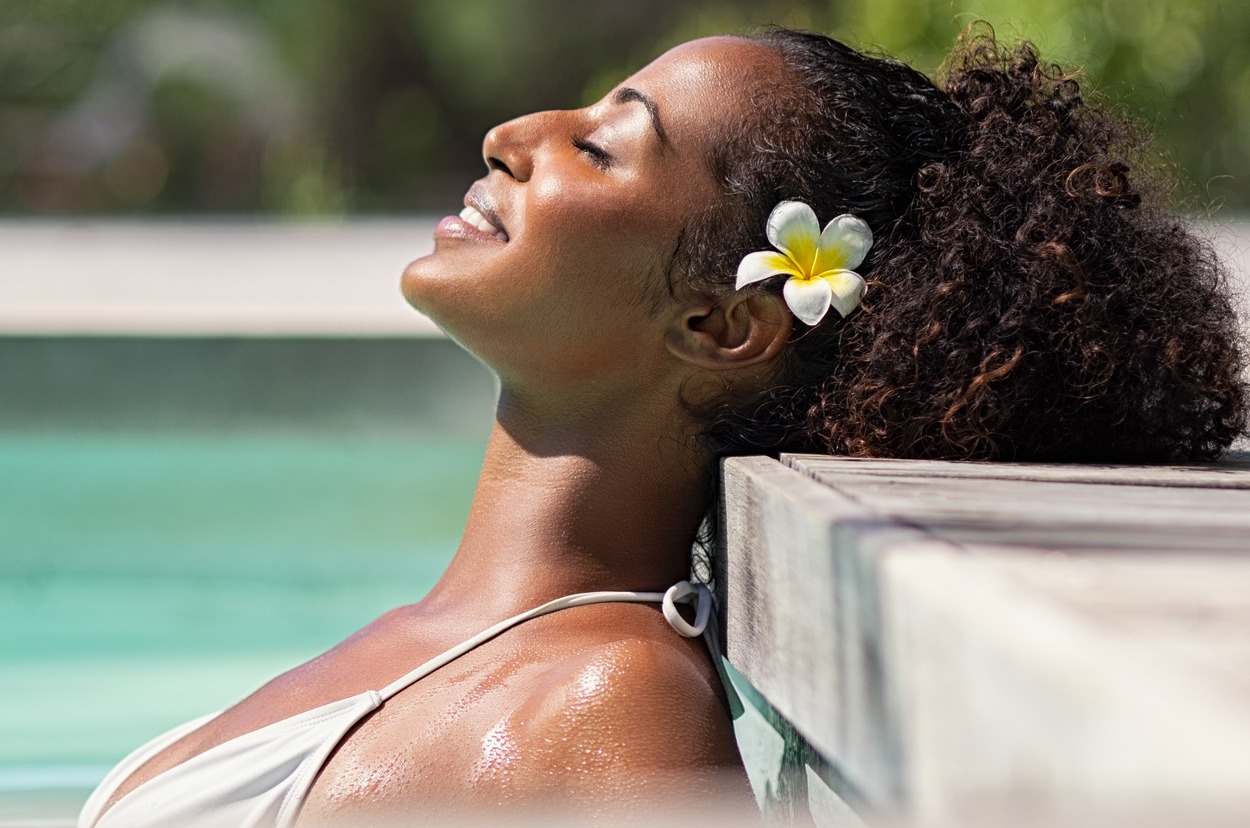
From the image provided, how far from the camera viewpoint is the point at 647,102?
203 cm

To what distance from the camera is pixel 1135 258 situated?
6.48 ft

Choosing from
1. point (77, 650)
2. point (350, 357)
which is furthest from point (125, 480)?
point (77, 650)

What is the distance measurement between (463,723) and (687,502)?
0.55m

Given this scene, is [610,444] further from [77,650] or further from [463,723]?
[77,650]

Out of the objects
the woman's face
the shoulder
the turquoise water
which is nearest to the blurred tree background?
the turquoise water

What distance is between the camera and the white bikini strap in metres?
1.79

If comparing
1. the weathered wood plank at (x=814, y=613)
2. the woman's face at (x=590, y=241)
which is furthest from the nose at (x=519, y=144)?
the weathered wood plank at (x=814, y=613)

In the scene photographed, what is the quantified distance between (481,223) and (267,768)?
0.85 m

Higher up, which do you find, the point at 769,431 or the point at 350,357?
the point at 769,431

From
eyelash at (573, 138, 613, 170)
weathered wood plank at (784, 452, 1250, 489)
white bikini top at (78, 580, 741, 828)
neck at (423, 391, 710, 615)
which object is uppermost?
eyelash at (573, 138, 613, 170)

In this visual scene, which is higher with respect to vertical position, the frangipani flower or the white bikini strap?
the frangipani flower

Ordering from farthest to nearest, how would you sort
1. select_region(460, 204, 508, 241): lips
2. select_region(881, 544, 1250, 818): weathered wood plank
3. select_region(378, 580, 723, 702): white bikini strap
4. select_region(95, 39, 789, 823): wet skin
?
select_region(460, 204, 508, 241): lips < select_region(95, 39, 789, 823): wet skin < select_region(378, 580, 723, 702): white bikini strap < select_region(881, 544, 1250, 818): weathered wood plank

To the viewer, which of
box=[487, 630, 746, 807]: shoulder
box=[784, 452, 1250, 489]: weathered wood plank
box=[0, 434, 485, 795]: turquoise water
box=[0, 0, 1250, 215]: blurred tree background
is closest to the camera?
box=[487, 630, 746, 807]: shoulder

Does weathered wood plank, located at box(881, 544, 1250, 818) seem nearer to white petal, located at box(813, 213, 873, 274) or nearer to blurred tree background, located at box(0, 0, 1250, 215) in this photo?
white petal, located at box(813, 213, 873, 274)
